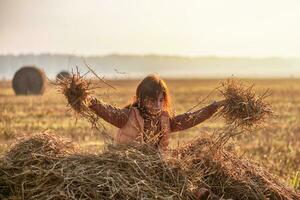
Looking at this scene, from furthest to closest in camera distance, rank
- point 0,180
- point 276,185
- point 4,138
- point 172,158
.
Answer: point 4,138 → point 276,185 → point 172,158 → point 0,180

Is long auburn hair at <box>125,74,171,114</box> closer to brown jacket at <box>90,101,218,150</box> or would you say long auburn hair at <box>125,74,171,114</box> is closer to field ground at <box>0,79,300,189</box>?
brown jacket at <box>90,101,218,150</box>

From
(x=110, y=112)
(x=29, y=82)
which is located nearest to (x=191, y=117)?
(x=110, y=112)

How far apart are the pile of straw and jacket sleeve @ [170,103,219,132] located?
0.93 meters

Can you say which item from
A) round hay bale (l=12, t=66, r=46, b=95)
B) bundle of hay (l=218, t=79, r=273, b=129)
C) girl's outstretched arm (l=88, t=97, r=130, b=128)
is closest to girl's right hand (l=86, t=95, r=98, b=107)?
girl's outstretched arm (l=88, t=97, r=130, b=128)

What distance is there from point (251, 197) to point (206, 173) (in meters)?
0.43

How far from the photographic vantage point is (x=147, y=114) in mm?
6172

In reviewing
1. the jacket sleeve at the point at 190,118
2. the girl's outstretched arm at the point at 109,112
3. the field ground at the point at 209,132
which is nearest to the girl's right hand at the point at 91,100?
the girl's outstretched arm at the point at 109,112

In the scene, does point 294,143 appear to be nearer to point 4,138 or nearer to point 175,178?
point 4,138

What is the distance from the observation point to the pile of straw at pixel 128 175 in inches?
175

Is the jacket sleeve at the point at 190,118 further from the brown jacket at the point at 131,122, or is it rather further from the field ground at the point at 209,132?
the field ground at the point at 209,132

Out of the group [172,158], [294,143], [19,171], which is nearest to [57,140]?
[19,171]

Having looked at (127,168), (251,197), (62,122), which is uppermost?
(127,168)

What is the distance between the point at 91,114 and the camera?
232 inches

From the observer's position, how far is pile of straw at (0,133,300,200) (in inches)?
175
